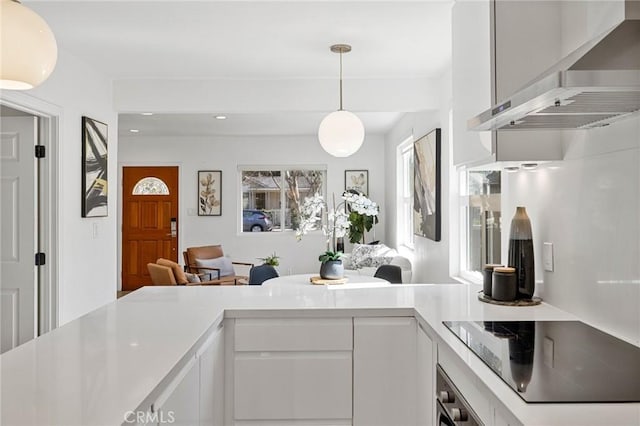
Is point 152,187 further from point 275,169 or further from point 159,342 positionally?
point 159,342

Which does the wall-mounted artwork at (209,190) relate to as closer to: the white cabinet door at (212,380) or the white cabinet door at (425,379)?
the white cabinet door at (212,380)

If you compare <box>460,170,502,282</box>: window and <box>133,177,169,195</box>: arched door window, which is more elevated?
<box>133,177,169,195</box>: arched door window

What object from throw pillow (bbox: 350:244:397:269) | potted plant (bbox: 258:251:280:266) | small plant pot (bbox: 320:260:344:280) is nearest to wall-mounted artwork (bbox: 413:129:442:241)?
throw pillow (bbox: 350:244:397:269)

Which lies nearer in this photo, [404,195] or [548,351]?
[548,351]

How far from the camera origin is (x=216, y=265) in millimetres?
6758

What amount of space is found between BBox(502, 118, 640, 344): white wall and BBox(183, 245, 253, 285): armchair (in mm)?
4683

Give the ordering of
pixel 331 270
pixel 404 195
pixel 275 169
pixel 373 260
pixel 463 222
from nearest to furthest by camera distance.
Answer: pixel 331 270, pixel 463 222, pixel 373 260, pixel 404 195, pixel 275 169

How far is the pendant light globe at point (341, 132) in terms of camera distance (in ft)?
11.1

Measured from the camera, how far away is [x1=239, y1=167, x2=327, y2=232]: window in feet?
26.4

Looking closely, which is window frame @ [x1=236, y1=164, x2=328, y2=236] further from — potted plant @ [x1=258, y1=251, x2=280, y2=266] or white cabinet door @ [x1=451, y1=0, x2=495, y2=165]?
white cabinet door @ [x1=451, y1=0, x2=495, y2=165]

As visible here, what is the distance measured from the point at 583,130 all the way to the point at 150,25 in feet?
8.19

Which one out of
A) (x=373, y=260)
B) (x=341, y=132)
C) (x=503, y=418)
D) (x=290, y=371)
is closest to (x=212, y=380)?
(x=290, y=371)

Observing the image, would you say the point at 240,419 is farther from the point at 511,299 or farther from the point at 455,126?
the point at 455,126

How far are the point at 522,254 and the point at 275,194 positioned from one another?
6148 mm
